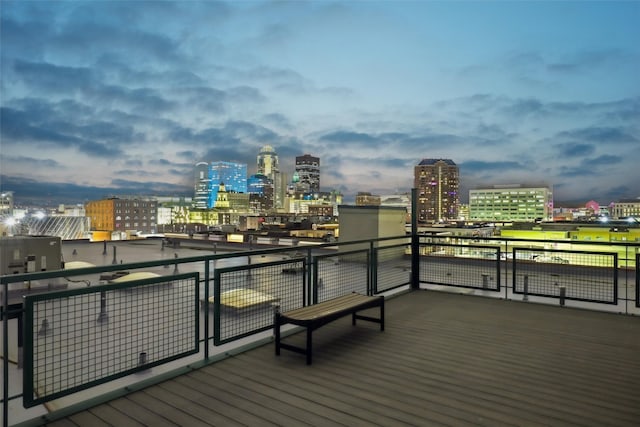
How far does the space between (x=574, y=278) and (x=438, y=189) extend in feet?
629

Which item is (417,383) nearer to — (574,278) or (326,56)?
(574,278)

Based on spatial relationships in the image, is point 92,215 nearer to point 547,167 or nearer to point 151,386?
point 151,386

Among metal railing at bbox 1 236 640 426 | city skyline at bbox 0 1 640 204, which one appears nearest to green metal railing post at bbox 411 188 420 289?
metal railing at bbox 1 236 640 426

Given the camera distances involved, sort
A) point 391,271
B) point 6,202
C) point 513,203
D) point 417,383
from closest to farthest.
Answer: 1. point 417,383
2. point 391,271
3. point 6,202
4. point 513,203

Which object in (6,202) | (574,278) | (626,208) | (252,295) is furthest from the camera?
(626,208)

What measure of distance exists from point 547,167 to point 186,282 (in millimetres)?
216546

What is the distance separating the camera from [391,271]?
7.38 metres

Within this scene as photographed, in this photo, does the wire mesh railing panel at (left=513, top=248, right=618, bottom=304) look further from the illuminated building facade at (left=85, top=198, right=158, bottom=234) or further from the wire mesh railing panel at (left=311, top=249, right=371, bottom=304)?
the illuminated building facade at (left=85, top=198, right=158, bottom=234)

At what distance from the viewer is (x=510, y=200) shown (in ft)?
511

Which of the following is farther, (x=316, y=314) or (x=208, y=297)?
(x=316, y=314)

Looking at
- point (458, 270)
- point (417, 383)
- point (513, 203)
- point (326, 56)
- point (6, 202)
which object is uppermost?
point (326, 56)

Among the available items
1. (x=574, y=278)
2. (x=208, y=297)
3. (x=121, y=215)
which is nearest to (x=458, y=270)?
(x=574, y=278)

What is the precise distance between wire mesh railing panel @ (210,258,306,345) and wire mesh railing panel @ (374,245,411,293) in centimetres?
217

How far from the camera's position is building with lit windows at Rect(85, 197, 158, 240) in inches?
5384
